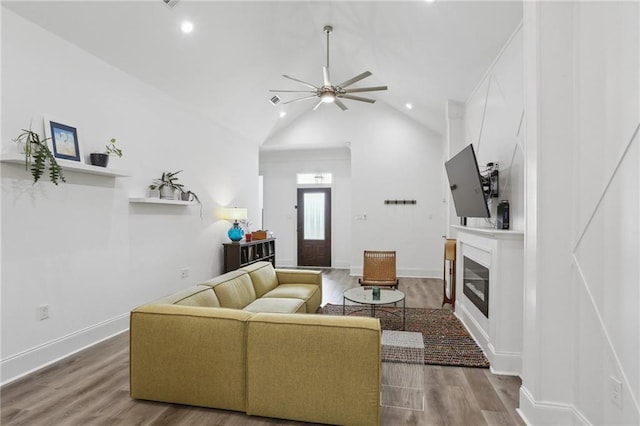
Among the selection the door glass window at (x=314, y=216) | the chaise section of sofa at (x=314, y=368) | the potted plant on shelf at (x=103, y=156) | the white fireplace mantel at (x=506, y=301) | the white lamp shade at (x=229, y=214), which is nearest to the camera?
the chaise section of sofa at (x=314, y=368)

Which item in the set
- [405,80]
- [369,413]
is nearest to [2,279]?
[369,413]

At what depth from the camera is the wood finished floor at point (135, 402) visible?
2.02 meters

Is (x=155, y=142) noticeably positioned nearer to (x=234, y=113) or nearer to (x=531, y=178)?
(x=234, y=113)

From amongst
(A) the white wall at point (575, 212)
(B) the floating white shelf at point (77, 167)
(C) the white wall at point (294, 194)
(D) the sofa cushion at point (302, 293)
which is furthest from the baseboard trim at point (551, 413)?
(C) the white wall at point (294, 194)

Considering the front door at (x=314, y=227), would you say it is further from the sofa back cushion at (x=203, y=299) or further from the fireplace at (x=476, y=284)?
the sofa back cushion at (x=203, y=299)

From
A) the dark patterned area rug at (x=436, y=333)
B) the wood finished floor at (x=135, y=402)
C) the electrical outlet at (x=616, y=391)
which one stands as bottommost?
the dark patterned area rug at (x=436, y=333)

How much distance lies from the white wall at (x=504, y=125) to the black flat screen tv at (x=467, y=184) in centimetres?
28

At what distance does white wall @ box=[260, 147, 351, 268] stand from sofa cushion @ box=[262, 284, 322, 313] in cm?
407

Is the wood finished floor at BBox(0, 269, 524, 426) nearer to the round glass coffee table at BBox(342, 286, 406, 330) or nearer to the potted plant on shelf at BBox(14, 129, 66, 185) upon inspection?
the round glass coffee table at BBox(342, 286, 406, 330)

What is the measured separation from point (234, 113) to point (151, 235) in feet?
8.75

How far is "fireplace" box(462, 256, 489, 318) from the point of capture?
10.2 ft

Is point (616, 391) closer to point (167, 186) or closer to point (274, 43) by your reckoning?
point (167, 186)

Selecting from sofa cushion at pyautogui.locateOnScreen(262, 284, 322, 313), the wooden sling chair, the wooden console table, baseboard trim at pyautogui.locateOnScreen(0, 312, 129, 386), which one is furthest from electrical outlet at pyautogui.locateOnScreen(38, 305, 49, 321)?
the wooden sling chair

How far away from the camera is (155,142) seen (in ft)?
13.6
